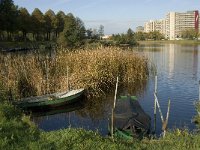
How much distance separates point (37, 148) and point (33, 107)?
11.6 meters

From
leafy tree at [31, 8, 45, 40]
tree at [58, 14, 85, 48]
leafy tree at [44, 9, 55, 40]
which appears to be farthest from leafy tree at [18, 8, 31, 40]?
tree at [58, 14, 85, 48]

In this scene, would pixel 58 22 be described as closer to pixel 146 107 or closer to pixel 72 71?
pixel 72 71

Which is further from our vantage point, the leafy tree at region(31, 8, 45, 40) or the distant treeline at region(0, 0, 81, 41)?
the leafy tree at region(31, 8, 45, 40)

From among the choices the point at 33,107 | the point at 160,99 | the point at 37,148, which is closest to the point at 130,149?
the point at 37,148

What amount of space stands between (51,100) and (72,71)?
5.45 meters

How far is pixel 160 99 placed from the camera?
24625mm

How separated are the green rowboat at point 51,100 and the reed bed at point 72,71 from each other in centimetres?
83

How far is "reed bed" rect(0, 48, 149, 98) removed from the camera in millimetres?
20953

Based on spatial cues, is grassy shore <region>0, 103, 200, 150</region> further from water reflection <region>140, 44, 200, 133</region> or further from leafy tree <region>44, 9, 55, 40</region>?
leafy tree <region>44, 9, 55, 40</region>

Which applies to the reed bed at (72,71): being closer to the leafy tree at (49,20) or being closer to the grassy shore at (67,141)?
the grassy shore at (67,141)

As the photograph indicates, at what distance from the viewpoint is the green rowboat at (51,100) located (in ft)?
63.7

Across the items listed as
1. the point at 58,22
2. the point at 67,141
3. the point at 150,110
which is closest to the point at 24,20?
the point at 58,22

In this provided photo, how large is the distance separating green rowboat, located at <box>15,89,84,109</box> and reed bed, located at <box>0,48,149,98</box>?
2.71 ft

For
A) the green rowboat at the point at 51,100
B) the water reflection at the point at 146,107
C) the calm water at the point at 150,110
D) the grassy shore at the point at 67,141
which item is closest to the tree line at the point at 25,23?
the water reflection at the point at 146,107
